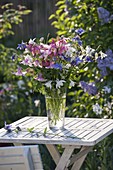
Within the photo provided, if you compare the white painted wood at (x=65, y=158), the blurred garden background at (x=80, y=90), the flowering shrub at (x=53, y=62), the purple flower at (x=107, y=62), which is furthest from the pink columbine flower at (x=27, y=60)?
the purple flower at (x=107, y=62)

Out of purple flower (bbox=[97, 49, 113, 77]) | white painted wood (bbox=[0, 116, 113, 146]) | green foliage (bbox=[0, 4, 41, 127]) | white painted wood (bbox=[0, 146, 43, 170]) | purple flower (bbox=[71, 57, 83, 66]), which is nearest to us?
white painted wood (bbox=[0, 146, 43, 170])

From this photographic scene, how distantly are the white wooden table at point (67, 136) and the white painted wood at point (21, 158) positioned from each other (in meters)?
0.36

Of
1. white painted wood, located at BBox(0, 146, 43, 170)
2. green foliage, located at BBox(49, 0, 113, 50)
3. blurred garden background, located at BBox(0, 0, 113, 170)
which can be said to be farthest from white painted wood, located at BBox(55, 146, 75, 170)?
green foliage, located at BBox(49, 0, 113, 50)

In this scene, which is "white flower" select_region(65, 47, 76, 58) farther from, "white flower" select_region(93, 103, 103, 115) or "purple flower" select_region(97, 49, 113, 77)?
"white flower" select_region(93, 103, 103, 115)

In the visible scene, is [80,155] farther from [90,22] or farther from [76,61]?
[90,22]

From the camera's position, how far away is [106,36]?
192 inches

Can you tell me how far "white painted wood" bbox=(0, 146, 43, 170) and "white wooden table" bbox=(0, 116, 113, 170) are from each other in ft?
1.17

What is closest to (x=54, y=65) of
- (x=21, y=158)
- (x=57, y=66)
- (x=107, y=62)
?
(x=57, y=66)

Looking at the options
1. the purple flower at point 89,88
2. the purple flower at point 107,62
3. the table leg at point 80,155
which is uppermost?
the purple flower at point 107,62

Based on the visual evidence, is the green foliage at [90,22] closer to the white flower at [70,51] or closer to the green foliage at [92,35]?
the green foliage at [92,35]

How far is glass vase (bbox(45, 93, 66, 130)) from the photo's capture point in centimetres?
376

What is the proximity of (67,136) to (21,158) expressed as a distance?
501 millimetres

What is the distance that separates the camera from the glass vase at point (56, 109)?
3.76m

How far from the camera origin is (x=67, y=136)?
3617mm
